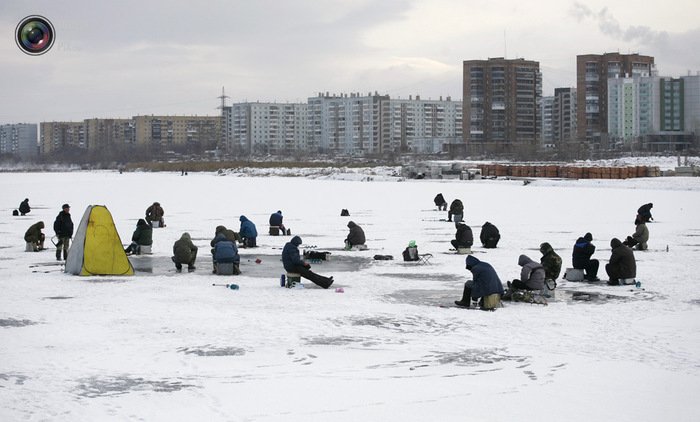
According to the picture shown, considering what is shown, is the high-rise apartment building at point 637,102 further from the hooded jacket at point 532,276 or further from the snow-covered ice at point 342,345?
the hooded jacket at point 532,276

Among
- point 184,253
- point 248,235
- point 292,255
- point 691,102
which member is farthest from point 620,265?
point 691,102

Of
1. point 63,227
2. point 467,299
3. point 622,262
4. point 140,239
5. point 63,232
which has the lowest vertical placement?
point 467,299

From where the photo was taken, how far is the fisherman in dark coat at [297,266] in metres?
20.4

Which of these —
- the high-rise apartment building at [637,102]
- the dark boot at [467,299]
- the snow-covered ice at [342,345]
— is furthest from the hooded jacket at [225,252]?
the high-rise apartment building at [637,102]

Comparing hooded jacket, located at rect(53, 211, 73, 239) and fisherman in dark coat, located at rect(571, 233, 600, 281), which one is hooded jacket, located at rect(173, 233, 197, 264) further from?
fisherman in dark coat, located at rect(571, 233, 600, 281)

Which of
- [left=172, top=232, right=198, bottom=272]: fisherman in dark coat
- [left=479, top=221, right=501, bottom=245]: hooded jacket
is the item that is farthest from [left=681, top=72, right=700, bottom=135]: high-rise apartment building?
[left=172, top=232, right=198, bottom=272]: fisherman in dark coat

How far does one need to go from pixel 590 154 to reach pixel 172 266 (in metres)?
145

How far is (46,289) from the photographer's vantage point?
65.9 ft

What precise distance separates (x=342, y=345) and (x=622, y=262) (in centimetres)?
882

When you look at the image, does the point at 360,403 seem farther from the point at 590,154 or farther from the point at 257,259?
the point at 590,154

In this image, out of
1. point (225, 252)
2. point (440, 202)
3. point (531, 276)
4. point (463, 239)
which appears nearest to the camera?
point (531, 276)

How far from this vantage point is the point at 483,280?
17422 mm

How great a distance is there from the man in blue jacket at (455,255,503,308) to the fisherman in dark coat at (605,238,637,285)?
4180 millimetres

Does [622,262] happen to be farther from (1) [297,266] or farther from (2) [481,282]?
(1) [297,266]
